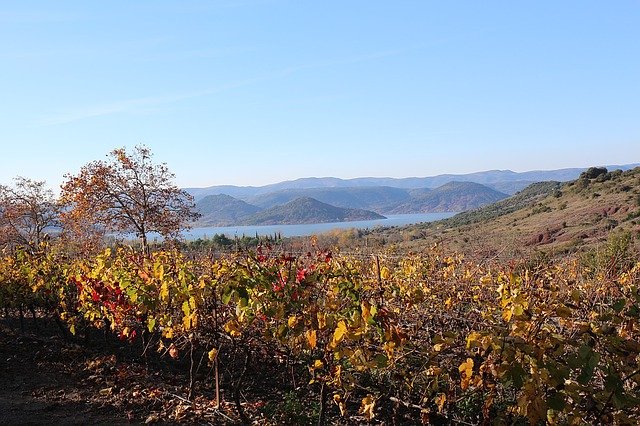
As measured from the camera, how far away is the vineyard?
2.44 metres

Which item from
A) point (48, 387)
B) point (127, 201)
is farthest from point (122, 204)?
point (48, 387)

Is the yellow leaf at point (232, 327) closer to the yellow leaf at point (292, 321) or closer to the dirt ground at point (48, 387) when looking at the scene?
the yellow leaf at point (292, 321)

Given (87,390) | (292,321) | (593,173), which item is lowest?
(87,390)

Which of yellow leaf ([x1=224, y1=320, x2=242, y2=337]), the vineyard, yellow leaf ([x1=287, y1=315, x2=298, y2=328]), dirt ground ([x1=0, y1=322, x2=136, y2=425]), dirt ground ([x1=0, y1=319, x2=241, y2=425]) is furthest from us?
dirt ground ([x1=0, y1=322, x2=136, y2=425])

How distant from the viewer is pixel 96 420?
18.7 ft

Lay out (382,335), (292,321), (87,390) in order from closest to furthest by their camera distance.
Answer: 1. (382,335)
2. (292,321)
3. (87,390)

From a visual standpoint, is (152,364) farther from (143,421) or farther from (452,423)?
(452,423)

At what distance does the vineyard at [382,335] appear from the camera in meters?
2.44

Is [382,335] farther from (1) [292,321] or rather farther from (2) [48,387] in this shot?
(2) [48,387]

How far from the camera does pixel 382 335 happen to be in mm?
3418

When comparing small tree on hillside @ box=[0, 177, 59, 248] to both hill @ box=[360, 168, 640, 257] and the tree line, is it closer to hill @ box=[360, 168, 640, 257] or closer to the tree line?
the tree line

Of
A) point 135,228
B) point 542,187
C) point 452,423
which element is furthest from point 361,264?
point 542,187

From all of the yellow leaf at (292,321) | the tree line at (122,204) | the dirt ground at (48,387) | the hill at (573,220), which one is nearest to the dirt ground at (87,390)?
the dirt ground at (48,387)

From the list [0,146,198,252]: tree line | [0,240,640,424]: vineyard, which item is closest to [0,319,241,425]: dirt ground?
[0,240,640,424]: vineyard
